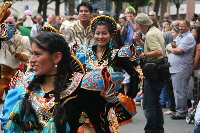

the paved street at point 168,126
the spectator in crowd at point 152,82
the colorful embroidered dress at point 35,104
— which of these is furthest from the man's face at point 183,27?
the colorful embroidered dress at point 35,104

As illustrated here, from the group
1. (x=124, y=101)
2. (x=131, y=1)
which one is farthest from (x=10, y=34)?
(x=131, y=1)

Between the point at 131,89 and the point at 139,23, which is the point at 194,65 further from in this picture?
the point at 131,89

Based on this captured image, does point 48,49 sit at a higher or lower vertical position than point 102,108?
higher

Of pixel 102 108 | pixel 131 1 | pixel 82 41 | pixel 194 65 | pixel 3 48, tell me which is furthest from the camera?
pixel 131 1

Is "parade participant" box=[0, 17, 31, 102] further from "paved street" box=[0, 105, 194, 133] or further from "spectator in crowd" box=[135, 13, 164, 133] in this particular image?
"spectator in crowd" box=[135, 13, 164, 133]

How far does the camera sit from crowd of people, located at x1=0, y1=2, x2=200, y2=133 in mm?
3783

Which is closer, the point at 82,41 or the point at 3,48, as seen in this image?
the point at 82,41

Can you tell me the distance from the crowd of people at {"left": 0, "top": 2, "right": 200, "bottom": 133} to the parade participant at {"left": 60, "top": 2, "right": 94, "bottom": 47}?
14 mm

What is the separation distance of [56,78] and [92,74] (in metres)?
0.25

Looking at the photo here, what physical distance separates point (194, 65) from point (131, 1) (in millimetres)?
29436

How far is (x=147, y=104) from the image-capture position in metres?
7.73

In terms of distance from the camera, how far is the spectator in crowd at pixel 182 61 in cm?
956

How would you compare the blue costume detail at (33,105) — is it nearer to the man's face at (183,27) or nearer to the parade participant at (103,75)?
the parade participant at (103,75)

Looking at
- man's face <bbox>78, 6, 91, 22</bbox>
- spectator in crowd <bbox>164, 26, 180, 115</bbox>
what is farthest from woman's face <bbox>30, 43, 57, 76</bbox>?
spectator in crowd <bbox>164, 26, 180, 115</bbox>
